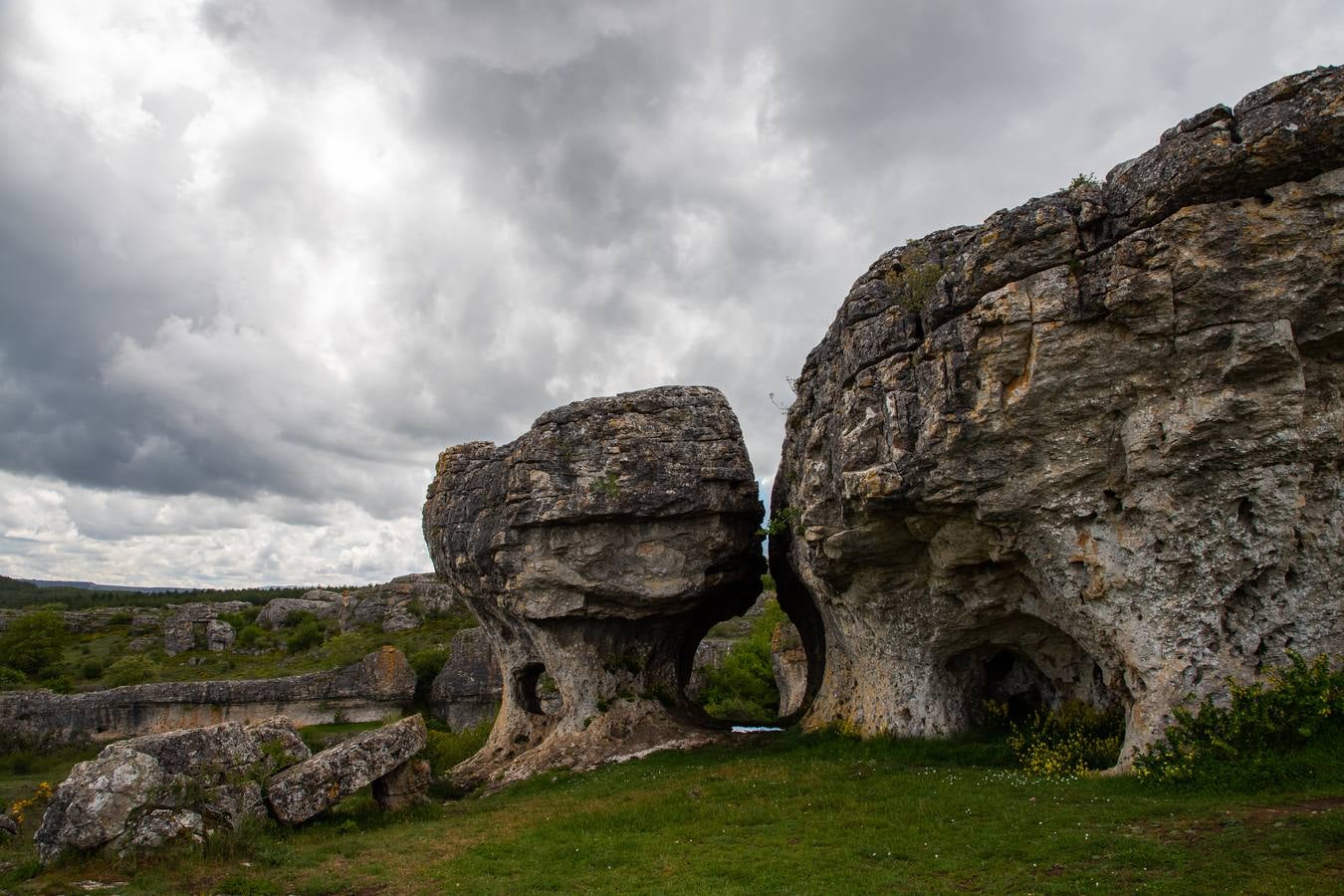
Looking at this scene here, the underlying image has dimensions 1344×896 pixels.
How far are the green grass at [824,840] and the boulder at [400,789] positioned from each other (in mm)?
561

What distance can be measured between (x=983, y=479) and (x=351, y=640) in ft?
162

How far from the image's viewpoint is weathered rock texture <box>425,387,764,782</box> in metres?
24.9

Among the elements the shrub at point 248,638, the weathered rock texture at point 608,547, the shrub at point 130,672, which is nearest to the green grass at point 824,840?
the weathered rock texture at point 608,547

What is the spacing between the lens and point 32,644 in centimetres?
5469

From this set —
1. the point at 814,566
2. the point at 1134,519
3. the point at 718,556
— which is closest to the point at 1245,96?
the point at 1134,519

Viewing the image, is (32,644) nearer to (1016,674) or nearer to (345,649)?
(345,649)

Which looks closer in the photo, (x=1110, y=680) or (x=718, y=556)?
(x=1110, y=680)

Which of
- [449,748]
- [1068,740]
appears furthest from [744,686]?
[1068,740]

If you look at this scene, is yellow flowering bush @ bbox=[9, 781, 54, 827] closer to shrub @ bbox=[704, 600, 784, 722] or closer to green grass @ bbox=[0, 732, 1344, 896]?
green grass @ bbox=[0, 732, 1344, 896]

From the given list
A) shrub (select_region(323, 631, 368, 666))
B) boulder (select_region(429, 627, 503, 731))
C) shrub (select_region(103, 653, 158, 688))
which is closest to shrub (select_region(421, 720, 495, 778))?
boulder (select_region(429, 627, 503, 731))

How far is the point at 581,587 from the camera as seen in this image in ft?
82.6

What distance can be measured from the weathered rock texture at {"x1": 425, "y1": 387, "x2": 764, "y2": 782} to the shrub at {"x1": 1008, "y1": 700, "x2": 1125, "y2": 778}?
10.2 meters

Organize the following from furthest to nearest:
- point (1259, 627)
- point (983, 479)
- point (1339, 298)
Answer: point (983, 479) < point (1259, 627) < point (1339, 298)

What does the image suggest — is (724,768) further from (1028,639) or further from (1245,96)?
(1245,96)
